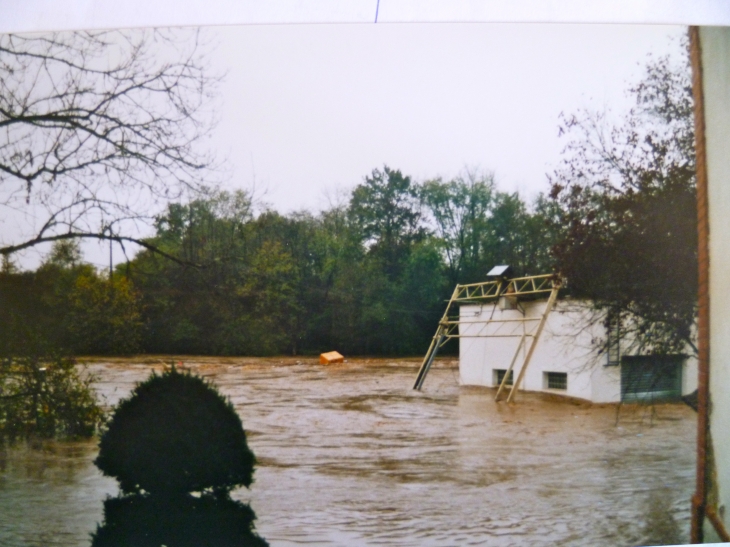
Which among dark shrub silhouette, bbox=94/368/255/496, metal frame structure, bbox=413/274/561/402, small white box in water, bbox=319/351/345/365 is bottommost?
dark shrub silhouette, bbox=94/368/255/496

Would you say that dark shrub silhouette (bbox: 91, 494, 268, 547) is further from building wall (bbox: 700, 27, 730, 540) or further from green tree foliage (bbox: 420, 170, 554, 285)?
building wall (bbox: 700, 27, 730, 540)

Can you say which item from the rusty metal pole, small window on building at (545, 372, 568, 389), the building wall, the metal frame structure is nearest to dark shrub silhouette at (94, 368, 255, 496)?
the metal frame structure

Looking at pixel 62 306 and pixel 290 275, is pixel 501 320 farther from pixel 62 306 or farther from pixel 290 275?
pixel 62 306

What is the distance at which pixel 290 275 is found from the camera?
425cm

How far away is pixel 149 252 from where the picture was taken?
13.7 feet

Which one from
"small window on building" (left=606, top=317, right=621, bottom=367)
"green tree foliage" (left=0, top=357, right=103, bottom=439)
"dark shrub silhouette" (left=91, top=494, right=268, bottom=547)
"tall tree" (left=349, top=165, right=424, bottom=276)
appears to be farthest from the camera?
"small window on building" (left=606, top=317, right=621, bottom=367)

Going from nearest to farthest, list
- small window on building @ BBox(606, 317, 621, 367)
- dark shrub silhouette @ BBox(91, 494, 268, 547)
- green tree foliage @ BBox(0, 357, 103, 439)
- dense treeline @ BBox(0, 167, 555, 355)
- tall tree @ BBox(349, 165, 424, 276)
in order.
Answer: dark shrub silhouette @ BBox(91, 494, 268, 547), green tree foliage @ BBox(0, 357, 103, 439), dense treeline @ BBox(0, 167, 555, 355), tall tree @ BBox(349, 165, 424, 276), small window on building @ BBox(606, 317, 621, 367)

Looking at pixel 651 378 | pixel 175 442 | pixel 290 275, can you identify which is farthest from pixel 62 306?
pixel 651 378

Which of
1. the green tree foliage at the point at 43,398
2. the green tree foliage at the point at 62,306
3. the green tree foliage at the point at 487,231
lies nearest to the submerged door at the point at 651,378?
the green tree foliage at the point at 487,231

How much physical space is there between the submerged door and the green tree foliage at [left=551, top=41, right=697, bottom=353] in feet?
0.32

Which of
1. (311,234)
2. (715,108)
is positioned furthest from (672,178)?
(311,234)

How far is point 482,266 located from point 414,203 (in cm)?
57

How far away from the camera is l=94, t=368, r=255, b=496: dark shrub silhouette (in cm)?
390

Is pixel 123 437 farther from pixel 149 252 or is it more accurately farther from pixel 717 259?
pixel 717 259
